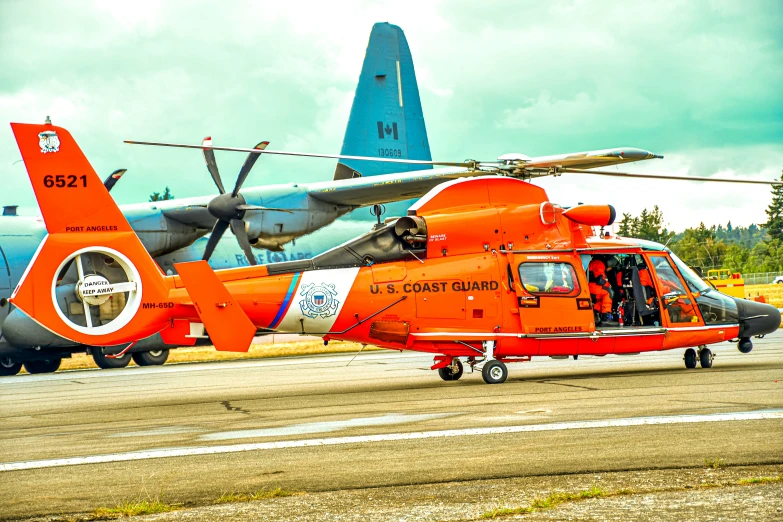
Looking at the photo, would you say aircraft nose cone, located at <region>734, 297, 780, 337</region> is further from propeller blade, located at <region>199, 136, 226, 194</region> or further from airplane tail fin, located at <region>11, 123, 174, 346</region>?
propeller blade, located at <region>199, 136, 226, 194</region>

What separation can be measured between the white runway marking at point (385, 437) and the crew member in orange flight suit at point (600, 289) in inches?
208

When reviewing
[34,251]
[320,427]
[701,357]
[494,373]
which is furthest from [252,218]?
[320,427]

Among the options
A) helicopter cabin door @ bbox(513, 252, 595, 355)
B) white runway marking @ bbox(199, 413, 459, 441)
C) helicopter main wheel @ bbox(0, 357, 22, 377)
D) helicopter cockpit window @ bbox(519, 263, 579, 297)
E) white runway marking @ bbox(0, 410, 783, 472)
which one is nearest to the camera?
white runway marking @ bbox(0, 410, 783, 472)

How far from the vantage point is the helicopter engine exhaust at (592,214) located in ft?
46.0

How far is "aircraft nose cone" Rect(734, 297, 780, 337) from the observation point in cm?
1516

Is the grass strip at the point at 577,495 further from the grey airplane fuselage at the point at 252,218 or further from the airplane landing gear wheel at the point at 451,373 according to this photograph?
the grey airplane fuselage at the point at 252,218

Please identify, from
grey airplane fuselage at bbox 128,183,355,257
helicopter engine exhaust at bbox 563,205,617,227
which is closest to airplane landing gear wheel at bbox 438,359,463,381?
helicopter engine exhaust at bbox 563,205,617,227

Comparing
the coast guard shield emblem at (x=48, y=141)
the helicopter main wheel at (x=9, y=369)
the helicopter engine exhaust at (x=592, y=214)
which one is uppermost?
the coast guard shield emblem at (x=48, y=141)

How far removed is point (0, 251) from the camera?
68.2 feet

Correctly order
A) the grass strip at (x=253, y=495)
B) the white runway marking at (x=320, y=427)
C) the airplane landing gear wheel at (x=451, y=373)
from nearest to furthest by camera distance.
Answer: the grass strip at (x=253, y=495) < the white runway marking at (x=320, y=427) < the airplane landing gear wheel at (x=451, y=373)

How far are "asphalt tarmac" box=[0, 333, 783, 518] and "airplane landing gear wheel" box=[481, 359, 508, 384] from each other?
20 cm

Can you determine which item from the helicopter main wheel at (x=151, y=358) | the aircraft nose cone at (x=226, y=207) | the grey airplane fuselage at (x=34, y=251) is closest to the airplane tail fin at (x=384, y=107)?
the grey airplane fuselage at (x=34, y=251)

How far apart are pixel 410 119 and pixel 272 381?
17.0m

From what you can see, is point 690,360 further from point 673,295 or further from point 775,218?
point 775,218
